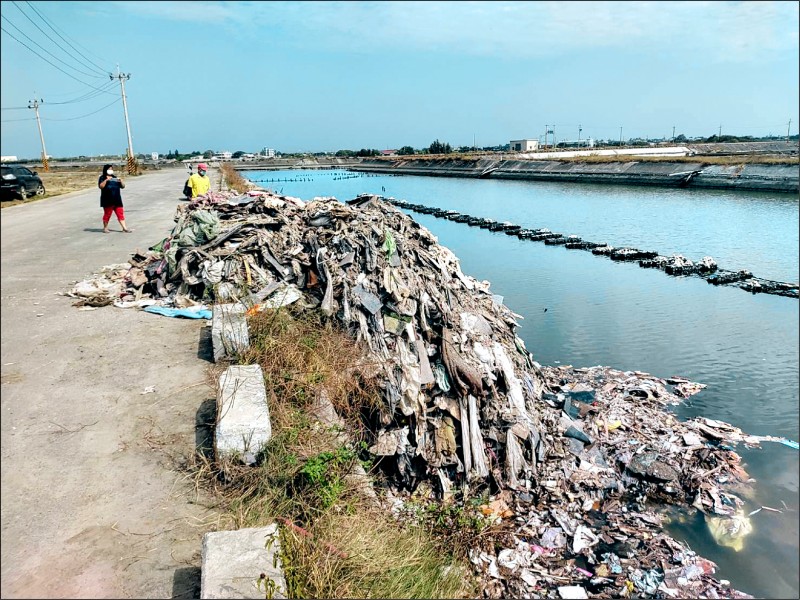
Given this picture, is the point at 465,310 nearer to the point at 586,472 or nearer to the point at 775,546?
the point at 586,472

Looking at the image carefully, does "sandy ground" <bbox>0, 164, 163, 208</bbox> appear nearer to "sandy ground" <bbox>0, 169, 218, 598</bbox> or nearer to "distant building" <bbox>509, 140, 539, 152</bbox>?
"sandy ground" <bbox>0, 169, 218, 598</bbox>

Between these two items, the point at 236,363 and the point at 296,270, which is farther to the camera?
the point at 296,270

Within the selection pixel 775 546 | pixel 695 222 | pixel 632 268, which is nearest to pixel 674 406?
pixel 775 546

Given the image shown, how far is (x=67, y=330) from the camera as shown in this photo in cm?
702

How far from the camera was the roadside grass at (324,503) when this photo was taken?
3344mm

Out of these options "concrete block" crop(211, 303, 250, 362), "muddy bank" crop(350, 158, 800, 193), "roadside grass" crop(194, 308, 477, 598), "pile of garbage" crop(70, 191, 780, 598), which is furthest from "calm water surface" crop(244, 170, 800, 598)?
"muddy bank" crop(350, 158, 800, 193)

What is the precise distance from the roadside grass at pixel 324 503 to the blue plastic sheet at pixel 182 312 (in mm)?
2217

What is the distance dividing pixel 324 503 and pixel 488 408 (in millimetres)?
3178

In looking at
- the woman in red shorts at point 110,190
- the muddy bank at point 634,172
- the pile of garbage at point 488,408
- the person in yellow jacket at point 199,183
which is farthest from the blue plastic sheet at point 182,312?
the muddy bank at point 634,172

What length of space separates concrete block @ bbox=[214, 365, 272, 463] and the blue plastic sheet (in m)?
3.04

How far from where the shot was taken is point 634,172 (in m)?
56.9

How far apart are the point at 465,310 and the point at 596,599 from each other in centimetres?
444

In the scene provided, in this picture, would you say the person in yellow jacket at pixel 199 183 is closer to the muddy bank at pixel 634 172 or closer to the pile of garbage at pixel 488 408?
the pile of garbage at pixel 488 408

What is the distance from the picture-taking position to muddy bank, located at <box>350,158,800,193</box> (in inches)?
1743
